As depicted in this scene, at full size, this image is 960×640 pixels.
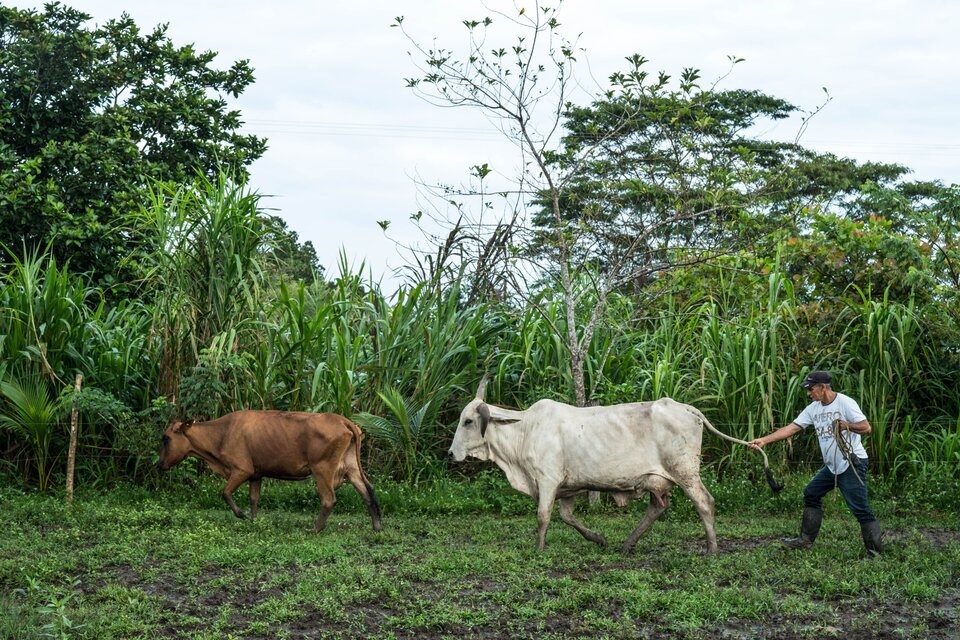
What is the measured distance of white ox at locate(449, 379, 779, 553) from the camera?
827cm

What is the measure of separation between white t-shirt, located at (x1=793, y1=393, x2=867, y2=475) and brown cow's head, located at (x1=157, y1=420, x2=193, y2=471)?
5.13 m

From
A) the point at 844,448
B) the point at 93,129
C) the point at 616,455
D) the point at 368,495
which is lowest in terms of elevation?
the point at 368,495

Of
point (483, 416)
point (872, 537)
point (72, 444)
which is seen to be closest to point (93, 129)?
Answer: point (72, 444)

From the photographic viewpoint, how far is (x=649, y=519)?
327 inches

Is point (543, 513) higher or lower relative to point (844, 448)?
lower

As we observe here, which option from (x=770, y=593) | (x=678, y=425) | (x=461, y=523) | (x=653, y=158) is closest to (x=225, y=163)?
(x=653, y=158)

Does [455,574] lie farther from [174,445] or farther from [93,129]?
[93,129]

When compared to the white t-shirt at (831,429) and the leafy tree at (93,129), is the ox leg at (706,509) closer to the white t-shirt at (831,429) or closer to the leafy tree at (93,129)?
the white t-shirt at (831,429)

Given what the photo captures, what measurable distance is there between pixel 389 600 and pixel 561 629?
1.09 meters

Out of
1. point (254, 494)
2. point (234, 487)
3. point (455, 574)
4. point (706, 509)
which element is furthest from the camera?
point (254, 494)

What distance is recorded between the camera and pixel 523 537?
29.0 ft

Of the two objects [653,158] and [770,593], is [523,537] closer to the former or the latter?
[770,593]

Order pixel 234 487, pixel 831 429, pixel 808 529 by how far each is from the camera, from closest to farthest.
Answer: pixel 831 429
pixel 808 529
pixel 234 487

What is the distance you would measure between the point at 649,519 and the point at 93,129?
12257mm
